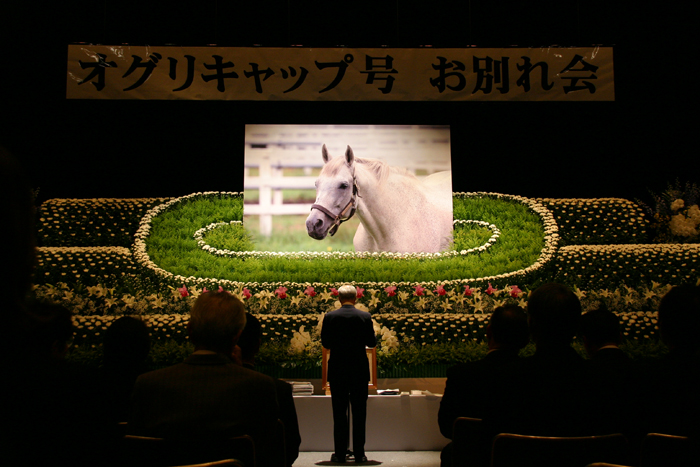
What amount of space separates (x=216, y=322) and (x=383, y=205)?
6.17 metres

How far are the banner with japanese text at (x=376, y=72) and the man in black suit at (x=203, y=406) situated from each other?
5.18m

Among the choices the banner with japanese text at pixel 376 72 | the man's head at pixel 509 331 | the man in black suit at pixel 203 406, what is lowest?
the man in black suit at pixel 203 406

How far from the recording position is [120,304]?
618 cm

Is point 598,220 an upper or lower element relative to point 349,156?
lower

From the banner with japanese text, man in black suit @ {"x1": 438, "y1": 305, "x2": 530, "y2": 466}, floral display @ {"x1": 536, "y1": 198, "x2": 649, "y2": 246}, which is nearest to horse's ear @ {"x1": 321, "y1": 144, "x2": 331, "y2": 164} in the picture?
the banner with japanese text

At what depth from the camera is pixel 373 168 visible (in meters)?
7.79

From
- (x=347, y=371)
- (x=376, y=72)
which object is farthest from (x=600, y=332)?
(x=376, y=72)

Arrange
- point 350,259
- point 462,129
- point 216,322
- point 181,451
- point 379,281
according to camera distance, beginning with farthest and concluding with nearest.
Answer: point 462,129 < point 350,259 < point 379,281 < point 216,322 < point 181,451

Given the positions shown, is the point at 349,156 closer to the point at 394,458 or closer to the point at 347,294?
the point at 347,294

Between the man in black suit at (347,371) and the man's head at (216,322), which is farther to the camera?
the man in black suit at (347,371)

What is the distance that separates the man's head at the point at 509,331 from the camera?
2.37 metres

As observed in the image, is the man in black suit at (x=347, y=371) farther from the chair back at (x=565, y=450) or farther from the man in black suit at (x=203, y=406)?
the chair back at (x=565, y=450)

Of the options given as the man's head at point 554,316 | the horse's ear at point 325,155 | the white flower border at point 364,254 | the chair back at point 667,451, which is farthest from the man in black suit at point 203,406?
the horse's ear at point 325,155

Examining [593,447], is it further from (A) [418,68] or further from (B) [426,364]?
(A) [418,68]
